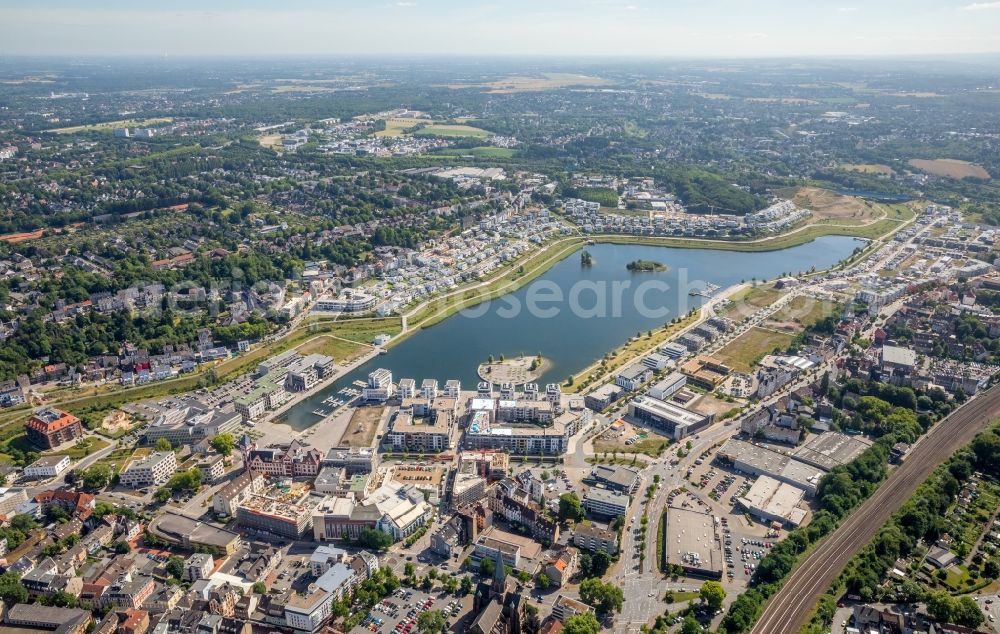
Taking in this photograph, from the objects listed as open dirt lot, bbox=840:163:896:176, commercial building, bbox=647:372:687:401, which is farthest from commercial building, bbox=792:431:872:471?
open dirt lot, bbox=840:163:896:176

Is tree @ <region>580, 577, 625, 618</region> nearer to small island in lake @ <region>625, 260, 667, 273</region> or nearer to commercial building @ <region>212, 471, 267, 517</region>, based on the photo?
commercial building @ <region>212, 471, 267, 517</region>

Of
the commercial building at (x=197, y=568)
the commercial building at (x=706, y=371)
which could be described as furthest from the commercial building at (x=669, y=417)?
the commercial building at (x=197, y=568)

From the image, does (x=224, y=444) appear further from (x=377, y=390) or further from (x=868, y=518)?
(x=868, y=518)

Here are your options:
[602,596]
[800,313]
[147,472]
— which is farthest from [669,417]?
[147,472]

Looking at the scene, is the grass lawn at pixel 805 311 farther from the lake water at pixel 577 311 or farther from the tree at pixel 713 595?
the tree at pixel 713 595

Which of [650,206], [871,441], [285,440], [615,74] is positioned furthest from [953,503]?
[615,74]

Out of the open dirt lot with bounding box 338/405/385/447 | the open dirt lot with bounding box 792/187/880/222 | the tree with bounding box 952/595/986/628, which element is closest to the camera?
the tree with bounding box 952/595/986/628

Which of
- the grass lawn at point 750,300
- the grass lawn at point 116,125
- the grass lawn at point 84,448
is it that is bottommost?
the grass lawn at point 84,448
